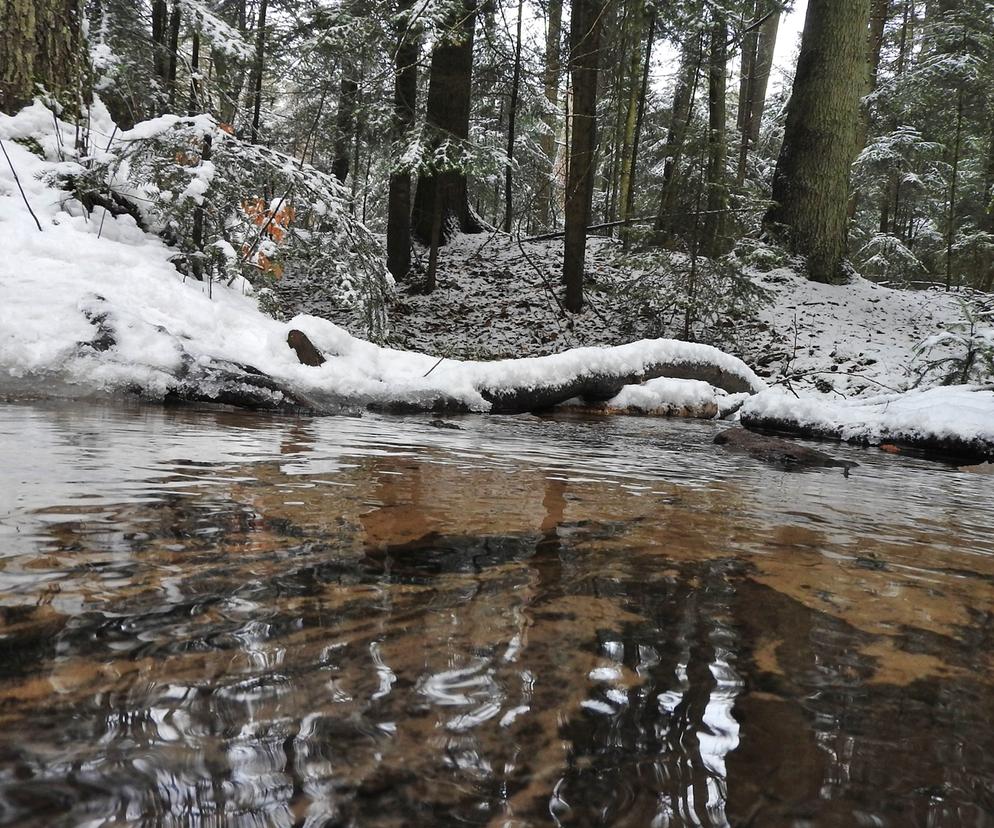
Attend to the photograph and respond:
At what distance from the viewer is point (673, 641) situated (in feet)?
3.22

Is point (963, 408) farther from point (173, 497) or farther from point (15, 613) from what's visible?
point (15, 613)

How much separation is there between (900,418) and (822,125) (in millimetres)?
7211

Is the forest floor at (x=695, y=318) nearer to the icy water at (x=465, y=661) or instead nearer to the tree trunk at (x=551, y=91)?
the tree trunk at (x=551, y=91)

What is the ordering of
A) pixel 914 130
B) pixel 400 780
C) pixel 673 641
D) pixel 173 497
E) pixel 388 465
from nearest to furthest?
pixel 400 780
pixel 673 641
pixel 173 497
pixel 388 465
pixel 914 130

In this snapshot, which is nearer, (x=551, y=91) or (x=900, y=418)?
(x=900, y=418)

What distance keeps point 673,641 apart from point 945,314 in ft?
38.0

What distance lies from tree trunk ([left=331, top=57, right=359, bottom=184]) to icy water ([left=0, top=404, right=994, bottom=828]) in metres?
10.9

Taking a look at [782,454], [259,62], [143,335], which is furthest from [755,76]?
[143,335]

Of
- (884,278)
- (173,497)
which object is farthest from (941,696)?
(884,278)

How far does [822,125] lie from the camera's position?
33.4ft

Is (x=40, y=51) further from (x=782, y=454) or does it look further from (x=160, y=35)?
(x=782, y=454)

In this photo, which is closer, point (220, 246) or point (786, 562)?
point (786, 562)

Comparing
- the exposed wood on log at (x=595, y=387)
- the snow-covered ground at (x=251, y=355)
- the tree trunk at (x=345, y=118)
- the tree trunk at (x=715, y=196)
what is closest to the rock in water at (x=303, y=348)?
the snow-covered ground at (x=251, y=355)

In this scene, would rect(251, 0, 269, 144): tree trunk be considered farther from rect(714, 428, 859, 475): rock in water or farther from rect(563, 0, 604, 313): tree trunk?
rect(714, 428, 859, 475): rock in water
